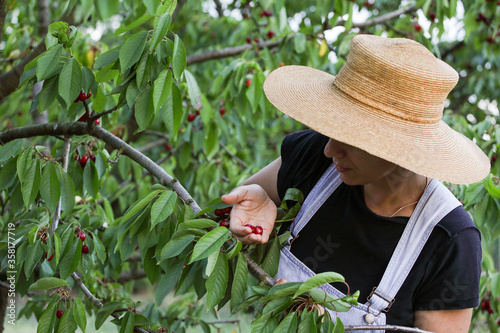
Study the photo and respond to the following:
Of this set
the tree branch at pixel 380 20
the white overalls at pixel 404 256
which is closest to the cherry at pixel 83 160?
the white overalls at pixel 404 256

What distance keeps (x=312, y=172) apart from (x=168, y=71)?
54 centimetres

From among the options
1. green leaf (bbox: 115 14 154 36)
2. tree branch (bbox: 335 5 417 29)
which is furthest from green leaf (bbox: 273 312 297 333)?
tree branch (bbox: 335 5 417 29)

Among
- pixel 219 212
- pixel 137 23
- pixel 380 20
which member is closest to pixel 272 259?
pixel 219 212

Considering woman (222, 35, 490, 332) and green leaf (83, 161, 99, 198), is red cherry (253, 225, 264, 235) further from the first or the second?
green leaf (83, 161, 99, 198)

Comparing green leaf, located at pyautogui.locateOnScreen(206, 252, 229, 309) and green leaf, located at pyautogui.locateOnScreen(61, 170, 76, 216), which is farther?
green leaf, located at pyautogui.locateOnScreen(61, 170, 76, 216)

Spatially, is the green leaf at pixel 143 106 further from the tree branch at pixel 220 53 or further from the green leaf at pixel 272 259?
the tree branch at pixel 220 53

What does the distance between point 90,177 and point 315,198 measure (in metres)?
0.83

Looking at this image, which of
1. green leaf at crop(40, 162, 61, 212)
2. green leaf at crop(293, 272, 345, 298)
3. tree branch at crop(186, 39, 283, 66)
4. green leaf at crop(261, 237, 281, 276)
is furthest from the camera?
tree branch at crop(186, 39, 283, 66)

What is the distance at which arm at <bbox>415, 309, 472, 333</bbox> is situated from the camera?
1.31m

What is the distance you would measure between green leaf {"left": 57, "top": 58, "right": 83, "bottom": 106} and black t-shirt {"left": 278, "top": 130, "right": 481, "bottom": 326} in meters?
0.71

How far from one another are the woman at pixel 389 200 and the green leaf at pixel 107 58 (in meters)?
0.51

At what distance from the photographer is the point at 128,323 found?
146 centimetres

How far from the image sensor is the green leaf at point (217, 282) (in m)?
1.23

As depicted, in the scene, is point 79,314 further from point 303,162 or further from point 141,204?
point 303,162
